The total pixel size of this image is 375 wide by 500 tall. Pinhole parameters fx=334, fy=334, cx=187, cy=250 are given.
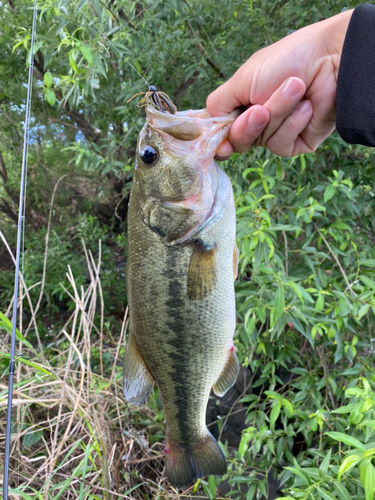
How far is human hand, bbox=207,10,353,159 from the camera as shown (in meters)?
1.24

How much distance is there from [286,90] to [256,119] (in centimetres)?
14

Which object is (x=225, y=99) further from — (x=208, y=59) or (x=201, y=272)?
(x=208, y=59)

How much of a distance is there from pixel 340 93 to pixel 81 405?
7.41ft

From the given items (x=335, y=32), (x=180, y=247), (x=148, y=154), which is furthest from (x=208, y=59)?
(x=180, y=247)

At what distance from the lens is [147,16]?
2.47 m

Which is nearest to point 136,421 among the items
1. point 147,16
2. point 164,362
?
point 164,362

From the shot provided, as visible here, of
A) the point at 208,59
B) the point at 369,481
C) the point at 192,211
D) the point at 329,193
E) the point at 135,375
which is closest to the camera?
the point at 369,481

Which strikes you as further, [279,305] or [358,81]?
[279,305]

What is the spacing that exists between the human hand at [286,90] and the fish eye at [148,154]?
0.27 m

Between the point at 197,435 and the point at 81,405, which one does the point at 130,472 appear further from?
the point at 197,435

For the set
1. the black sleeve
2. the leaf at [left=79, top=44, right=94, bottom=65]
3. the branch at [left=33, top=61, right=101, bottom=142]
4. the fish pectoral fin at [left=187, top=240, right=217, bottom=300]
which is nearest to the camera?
the black sleeve

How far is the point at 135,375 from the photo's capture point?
135 centimetres

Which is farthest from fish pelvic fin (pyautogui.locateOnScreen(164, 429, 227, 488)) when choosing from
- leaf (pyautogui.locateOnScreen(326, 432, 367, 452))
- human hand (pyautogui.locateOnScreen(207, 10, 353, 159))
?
human hand (pyautogui.locateOnScreen(207, 10, 353, 159))

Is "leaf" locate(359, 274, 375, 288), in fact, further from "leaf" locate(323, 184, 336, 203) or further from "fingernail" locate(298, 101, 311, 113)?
"fingernail" locate(298, 101, 311, 113)
